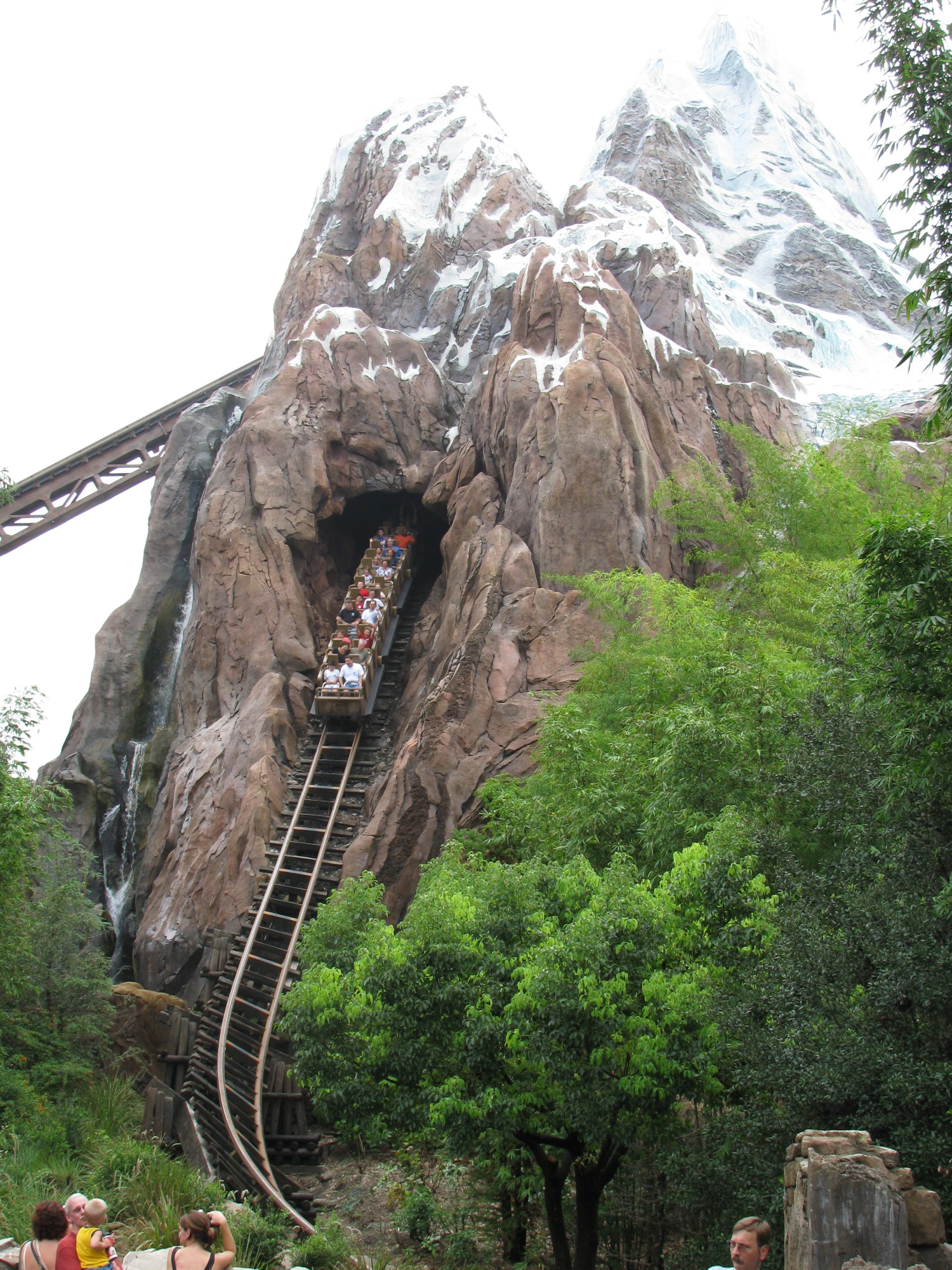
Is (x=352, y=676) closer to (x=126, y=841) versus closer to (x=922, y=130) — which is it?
(x=126, y=841)

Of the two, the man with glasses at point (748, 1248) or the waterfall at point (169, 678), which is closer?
the man with glasses at point (748, 1248)

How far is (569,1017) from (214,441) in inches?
1015

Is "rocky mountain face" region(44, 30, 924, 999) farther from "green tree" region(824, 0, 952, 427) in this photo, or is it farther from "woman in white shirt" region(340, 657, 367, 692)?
"green tree" region(824, 0, 952, 427)

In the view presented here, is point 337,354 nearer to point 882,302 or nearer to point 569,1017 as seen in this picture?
point 569,1017

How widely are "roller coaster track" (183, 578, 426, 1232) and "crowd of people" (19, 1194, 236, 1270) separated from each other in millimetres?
4702

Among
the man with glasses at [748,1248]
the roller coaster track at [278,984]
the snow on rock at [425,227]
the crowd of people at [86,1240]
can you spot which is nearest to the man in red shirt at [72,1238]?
the crowd of people at [86,1240]

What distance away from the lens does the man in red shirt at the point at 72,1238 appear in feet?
16.9

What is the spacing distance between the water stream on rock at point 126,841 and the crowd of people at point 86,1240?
15.8 meters

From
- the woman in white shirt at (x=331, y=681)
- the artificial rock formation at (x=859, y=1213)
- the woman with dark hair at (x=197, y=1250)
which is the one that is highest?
the woman in white shirt at (x=331, y=681)

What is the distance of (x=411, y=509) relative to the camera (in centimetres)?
2667

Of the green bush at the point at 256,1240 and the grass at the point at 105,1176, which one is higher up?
the grass at the point at 105,1176

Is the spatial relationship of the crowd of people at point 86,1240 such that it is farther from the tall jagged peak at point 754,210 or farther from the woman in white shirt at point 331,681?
the tall jagged peak at point 754,210

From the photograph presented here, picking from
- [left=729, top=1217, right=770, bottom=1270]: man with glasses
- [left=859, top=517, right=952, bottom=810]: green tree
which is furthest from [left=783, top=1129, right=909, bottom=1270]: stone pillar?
A: [left=859, top=517, right=952, bottom=810]: green tree

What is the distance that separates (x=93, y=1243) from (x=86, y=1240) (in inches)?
2.8
